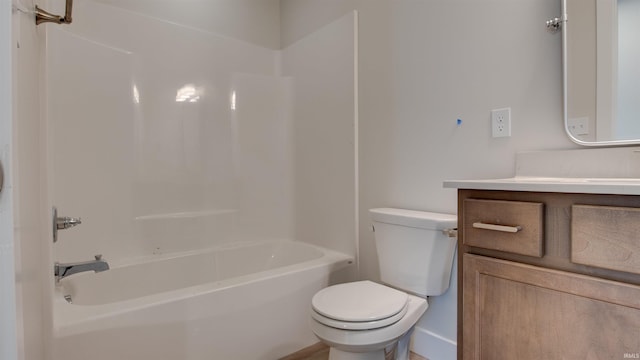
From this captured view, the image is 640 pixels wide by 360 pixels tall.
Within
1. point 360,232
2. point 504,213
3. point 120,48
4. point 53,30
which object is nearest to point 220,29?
point 120,48

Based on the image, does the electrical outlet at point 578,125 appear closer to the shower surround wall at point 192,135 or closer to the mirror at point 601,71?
the mirror at point 601,71

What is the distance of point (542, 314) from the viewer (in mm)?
804

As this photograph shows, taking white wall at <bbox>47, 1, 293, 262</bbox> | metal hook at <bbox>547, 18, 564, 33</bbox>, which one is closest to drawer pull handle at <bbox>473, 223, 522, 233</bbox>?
metal hook at <bbox>547, 18, 564, 33</bbox>

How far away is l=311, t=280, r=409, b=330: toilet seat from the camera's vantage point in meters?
1.16

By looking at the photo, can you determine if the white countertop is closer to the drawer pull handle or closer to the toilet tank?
the drawer pull handle

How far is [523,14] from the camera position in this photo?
128 centimetres

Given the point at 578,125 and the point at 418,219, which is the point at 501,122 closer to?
the point at 578,125

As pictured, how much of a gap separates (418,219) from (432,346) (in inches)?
27.3

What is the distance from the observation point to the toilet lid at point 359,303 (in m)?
1.18

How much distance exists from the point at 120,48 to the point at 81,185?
33.8 inches

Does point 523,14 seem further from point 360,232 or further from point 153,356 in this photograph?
point 153,356

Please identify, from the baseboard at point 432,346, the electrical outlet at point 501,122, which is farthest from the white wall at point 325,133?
the electrical outlet at point 501,122

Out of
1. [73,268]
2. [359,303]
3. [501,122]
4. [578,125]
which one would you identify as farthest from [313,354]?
[578,125]

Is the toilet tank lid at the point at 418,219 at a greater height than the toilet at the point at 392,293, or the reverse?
the toilet tank lid at the point at 418,219
